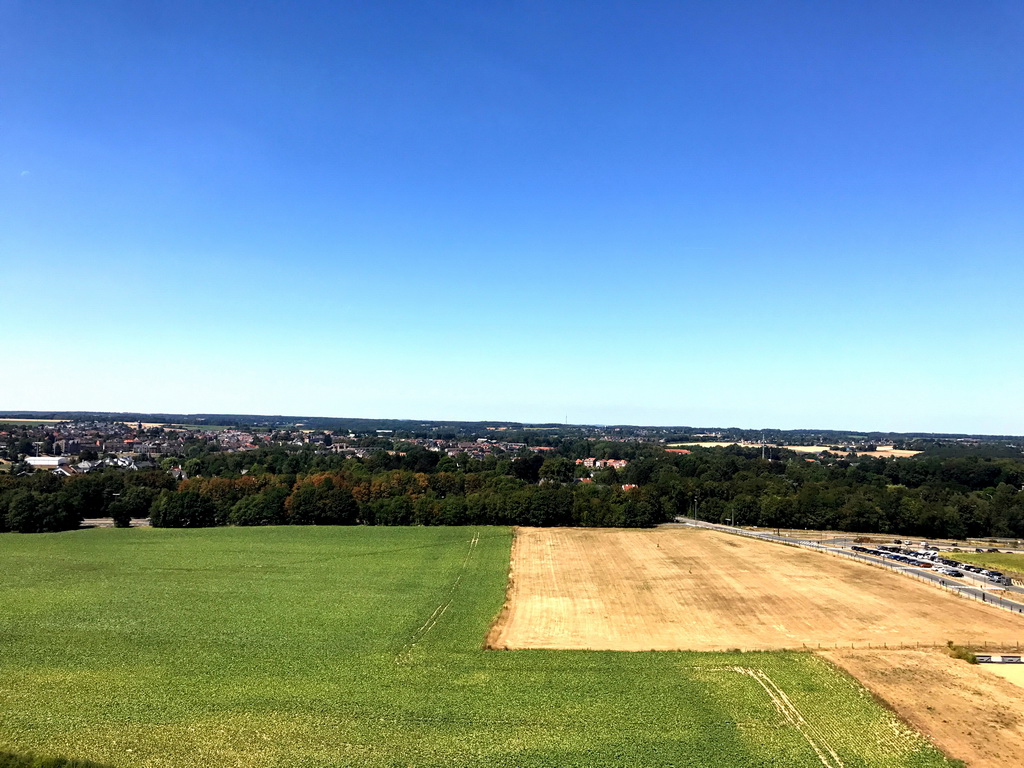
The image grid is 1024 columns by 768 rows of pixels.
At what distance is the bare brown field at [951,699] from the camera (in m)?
24.7

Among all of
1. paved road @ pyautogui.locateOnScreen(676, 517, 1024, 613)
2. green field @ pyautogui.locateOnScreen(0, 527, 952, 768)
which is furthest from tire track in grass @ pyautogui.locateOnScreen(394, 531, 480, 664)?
paved road @ pyautogui.locateOnScreen(676, 517, 1024, 613)

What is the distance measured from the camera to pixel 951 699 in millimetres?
29031

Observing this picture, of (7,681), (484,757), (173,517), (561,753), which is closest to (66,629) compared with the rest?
(7,681)

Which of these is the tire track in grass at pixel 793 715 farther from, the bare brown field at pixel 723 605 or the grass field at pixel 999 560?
the grass field at pixel 999 560

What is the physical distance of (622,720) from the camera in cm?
2594

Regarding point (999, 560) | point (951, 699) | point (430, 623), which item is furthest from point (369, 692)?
point (999, 560)

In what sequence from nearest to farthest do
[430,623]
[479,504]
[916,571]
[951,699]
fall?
[951,699], [430,623], [916,571], [479,504]

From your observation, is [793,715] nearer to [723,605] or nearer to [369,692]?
[369,692]

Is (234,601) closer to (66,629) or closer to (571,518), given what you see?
(66,629)

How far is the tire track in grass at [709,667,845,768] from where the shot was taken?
23.5 metres

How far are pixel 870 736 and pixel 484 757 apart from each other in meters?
16.6

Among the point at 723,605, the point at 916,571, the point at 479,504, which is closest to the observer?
the point at 723,605

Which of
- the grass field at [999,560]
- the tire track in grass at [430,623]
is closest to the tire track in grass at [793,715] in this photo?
the tire track in grass at [430,623]

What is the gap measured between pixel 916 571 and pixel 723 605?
86.8 ft
